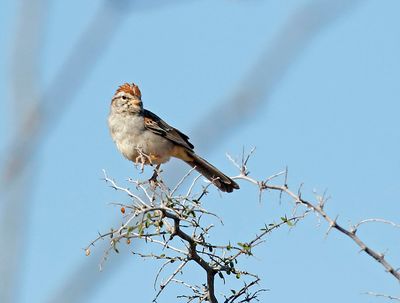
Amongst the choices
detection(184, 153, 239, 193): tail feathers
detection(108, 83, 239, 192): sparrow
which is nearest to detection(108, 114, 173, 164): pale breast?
detection(108, 83, 239, 192): sparrow

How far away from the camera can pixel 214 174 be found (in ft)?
25.0

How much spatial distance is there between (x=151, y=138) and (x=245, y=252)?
414cm

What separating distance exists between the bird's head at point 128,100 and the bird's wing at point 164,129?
16 centimetres

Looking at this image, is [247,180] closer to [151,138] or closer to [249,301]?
[249,301]

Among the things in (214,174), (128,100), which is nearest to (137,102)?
(128,100)

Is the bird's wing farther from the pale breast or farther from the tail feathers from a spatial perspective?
the tail feathers

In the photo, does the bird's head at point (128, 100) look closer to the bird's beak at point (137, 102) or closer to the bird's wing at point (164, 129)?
the bird's beak at point (137, 102)

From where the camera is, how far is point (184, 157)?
8.20 metres

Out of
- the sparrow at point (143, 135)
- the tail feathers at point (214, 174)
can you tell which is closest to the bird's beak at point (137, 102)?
the sparrow at point (143, 135)

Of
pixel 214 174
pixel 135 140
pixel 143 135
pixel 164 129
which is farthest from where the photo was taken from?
pixel 164 129

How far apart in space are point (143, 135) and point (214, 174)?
35.7 inches

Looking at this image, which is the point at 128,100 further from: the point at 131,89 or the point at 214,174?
the point at 214,174

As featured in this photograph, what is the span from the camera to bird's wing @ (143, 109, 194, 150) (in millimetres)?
8109

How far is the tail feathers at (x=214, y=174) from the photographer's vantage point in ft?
23.6
